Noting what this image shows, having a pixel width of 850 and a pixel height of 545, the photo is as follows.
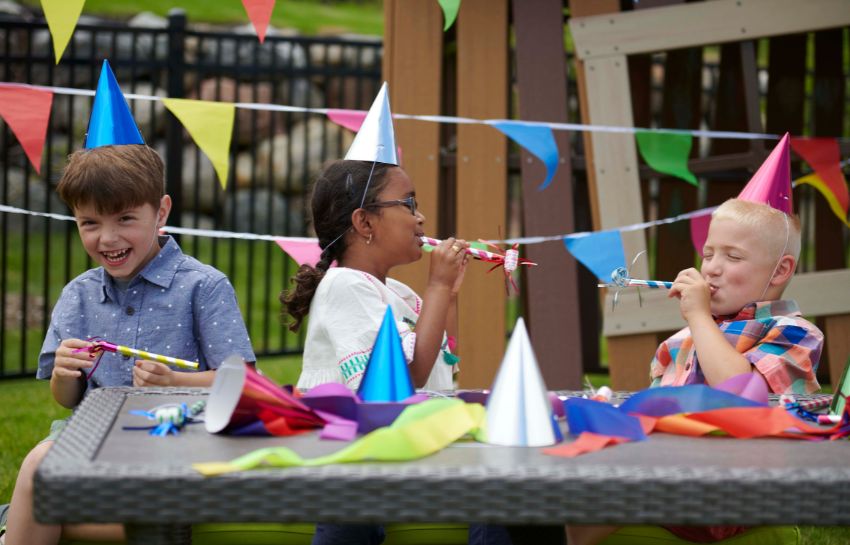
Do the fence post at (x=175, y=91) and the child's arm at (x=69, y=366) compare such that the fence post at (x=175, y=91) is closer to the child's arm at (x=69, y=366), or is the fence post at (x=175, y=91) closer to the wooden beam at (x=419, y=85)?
the wooden beam at (x=419, y=85)

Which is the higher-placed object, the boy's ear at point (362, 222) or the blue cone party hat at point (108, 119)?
the blue cone party hat at point (108, 119)

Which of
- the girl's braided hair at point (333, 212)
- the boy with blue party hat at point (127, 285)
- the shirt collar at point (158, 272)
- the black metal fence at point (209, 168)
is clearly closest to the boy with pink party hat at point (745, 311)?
the girl's braided hair at point (333, 212)

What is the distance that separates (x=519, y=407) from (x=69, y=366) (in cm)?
122

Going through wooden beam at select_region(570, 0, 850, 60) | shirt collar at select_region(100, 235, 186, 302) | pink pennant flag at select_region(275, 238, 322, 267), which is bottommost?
shirt collar at select_region(100, 235, 186, 302)

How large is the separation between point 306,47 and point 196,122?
3.60 m

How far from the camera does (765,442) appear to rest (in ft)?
5.90

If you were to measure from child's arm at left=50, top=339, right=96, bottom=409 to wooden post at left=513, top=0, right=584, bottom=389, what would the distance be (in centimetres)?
220

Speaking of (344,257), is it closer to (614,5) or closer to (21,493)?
(21,493)

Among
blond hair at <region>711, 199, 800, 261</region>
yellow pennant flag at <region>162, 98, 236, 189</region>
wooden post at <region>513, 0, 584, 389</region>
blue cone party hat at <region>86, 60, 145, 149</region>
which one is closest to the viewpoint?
blond hair at <region>711, 199, 800, 261</region>

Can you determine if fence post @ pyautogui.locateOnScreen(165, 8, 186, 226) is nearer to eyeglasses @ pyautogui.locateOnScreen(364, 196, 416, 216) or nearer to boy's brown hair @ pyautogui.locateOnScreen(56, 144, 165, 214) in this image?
boy's brown hair @ pyautogui.locateOnScreen(56, 144, 165, 214)

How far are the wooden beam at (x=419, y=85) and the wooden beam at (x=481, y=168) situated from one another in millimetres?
93

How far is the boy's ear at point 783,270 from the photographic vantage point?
106 inches

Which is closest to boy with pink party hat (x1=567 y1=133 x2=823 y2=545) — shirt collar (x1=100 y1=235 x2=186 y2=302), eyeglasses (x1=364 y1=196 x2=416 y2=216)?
eyeglasses (x1=364 y1=196 x2=416 y2=216)

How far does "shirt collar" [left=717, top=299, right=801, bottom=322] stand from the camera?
2.59m
